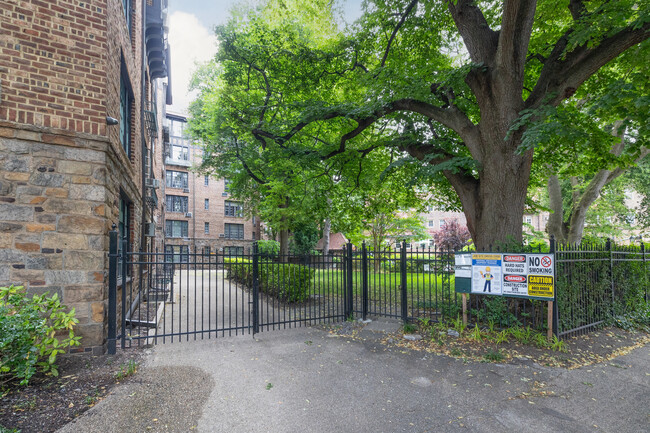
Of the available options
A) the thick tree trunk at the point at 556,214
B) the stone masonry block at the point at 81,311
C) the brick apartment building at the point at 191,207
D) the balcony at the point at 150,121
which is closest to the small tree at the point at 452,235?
the thick tree trunk at the point at 556,214

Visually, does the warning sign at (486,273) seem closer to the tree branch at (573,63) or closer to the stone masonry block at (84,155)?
the tree branch at (573,63)

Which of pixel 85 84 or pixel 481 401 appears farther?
pixel 85 84

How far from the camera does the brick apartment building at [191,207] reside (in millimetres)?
34219

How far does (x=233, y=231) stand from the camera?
37.5 meters

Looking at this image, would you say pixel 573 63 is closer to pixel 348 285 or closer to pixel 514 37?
pixel 514 37

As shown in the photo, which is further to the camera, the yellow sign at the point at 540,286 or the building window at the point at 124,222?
the building window at the point at 124,222

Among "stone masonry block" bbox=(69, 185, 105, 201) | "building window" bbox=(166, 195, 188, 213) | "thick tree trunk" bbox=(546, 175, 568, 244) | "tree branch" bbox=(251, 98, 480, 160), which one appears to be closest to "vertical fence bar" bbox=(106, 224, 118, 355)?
"stone masonry block" bbox=(69, 185, 105, 201)

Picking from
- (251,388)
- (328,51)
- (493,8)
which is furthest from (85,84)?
(493,8)

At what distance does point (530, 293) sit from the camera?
6.64 meters

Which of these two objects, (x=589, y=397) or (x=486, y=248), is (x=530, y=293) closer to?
(x=486, y=248)

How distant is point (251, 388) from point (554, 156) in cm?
1092

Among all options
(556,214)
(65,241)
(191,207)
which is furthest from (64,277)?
(191,207)

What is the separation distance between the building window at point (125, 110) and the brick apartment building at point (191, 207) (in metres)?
23.9

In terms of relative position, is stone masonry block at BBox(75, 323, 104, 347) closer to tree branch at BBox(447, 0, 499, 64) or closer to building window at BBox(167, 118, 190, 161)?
tree branch at BBox(447, 0, 499, 64)
